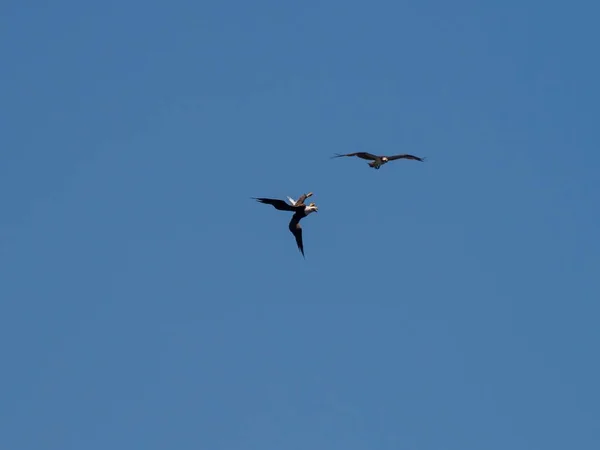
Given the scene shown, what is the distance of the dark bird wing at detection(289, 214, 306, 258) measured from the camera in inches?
2571

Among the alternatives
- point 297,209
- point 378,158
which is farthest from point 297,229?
point 378,158

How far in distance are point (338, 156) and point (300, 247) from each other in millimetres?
21933

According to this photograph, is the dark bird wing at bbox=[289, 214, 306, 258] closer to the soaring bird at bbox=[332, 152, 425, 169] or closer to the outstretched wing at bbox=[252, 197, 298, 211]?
the outstretched wing at bbox=[252, 197, 298, 211]

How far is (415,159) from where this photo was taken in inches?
3590

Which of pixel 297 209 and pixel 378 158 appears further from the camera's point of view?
pixel 378 158

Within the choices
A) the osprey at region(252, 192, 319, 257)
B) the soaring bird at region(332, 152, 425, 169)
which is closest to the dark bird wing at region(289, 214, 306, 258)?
the osprey at region(252, 192, 319, 257)

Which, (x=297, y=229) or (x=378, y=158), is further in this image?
(x=378, y=158)

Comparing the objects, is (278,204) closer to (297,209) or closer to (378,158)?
(297,209)

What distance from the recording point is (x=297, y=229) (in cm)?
6562

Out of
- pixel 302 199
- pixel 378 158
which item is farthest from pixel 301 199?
pixel 378 158

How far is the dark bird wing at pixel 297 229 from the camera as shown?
65312 mm

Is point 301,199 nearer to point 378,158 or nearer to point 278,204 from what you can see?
point 278,204

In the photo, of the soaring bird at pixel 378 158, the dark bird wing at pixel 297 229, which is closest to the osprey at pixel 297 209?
the dark bird wing at pixel 297 229

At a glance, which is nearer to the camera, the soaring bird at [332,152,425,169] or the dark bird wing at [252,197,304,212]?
the dark bird wing at [252,197,304,212]
